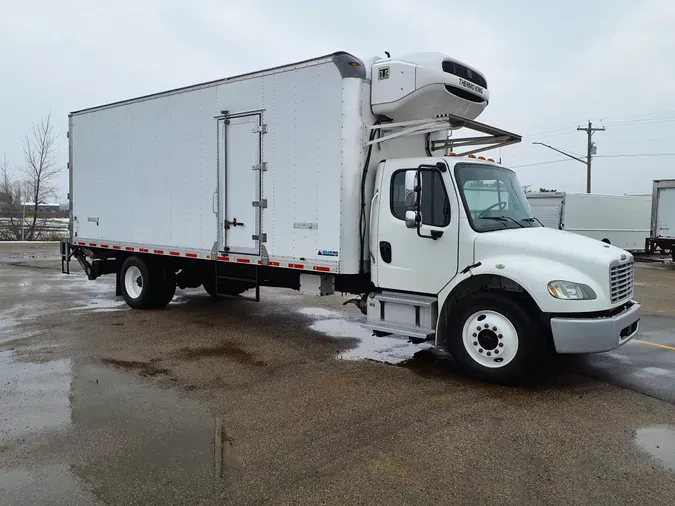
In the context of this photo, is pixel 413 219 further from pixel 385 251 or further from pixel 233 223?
pixel 233 223

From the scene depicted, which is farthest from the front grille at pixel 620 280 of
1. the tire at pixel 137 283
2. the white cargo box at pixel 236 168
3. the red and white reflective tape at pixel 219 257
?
the tire at pixel 137 283

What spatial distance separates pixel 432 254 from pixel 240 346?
3.05m

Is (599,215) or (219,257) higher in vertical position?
(599,215)

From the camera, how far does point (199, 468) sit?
3.99 meters

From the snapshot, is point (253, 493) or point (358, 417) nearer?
point (253, 493)

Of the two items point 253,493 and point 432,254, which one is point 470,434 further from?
point 432,254

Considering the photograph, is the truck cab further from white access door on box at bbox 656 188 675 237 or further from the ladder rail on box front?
white access door on box at bbox 656 188 675 237

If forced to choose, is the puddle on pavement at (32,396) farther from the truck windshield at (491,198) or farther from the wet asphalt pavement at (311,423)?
the truck windshield at (491,198)

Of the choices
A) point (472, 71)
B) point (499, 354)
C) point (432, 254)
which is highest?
point (472, 71)

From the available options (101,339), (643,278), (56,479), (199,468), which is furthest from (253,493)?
(643,278)

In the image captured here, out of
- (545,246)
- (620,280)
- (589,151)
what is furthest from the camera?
(589,151)

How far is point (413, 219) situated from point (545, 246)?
147 cm

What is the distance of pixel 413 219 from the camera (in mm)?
6418

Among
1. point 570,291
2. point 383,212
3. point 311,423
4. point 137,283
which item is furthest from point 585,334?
point 137,283
